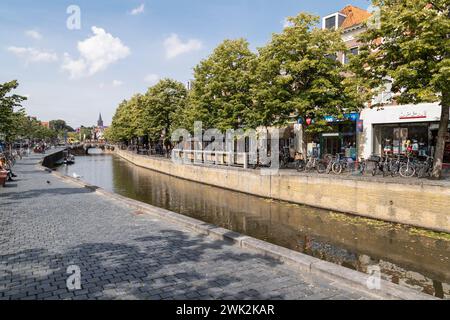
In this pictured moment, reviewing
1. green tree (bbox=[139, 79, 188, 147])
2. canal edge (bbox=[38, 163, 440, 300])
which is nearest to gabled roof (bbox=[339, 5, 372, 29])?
green tree (bbox=[139, 79, 188, 147])

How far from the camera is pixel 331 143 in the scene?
31.0 metres

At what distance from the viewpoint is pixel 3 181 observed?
18.7 meters

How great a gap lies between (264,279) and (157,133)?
42.6m

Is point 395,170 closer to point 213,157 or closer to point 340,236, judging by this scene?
point 340,236

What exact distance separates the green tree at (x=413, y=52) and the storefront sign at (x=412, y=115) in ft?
→ 31.3

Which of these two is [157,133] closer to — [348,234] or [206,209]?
[206,209]

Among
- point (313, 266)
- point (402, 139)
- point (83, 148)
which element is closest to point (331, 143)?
point (402, 139)

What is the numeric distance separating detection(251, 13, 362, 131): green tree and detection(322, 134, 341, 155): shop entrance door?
9.62 meters

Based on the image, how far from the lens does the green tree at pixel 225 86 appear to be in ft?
86.8

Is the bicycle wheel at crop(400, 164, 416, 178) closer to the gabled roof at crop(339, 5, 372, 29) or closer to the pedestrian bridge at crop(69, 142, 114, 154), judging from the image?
the gabled roof at crop(339, 5, 372, 29)

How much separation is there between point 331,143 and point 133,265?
27.4 m

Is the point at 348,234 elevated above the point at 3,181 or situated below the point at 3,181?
below
